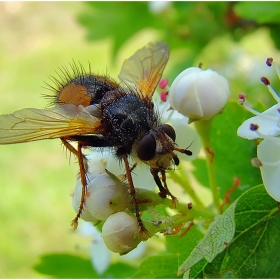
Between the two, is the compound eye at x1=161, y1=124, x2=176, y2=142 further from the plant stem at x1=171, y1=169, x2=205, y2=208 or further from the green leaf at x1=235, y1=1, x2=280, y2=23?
the green leaf at x1=235, y1=1, x2=280, y2=23

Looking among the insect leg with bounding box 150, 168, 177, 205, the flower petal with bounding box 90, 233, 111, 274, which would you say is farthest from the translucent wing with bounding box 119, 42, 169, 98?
the flower petal with bounding box 90, 233, 111, 274

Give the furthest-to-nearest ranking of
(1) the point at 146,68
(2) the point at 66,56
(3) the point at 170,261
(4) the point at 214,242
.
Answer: (2) the point at 66,56 → (1) the point at 146,68 → (3) the point at 170,261 → (4) the point at 214,242

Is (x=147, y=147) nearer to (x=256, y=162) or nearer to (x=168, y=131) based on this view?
(x=168, y=131)

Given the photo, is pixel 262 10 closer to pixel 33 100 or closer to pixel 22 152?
pixel 22 152

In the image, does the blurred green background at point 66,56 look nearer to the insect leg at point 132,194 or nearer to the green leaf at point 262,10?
the green leaf at point 262,10

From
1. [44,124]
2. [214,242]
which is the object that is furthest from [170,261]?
[44,124]

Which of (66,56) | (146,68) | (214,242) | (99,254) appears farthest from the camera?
(66,56)

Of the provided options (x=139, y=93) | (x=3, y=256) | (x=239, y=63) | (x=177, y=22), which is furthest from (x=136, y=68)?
(x=3, y=256)

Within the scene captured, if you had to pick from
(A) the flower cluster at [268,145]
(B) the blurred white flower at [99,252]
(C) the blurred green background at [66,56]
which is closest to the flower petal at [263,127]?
(A) the flower cluster at [268,145]
